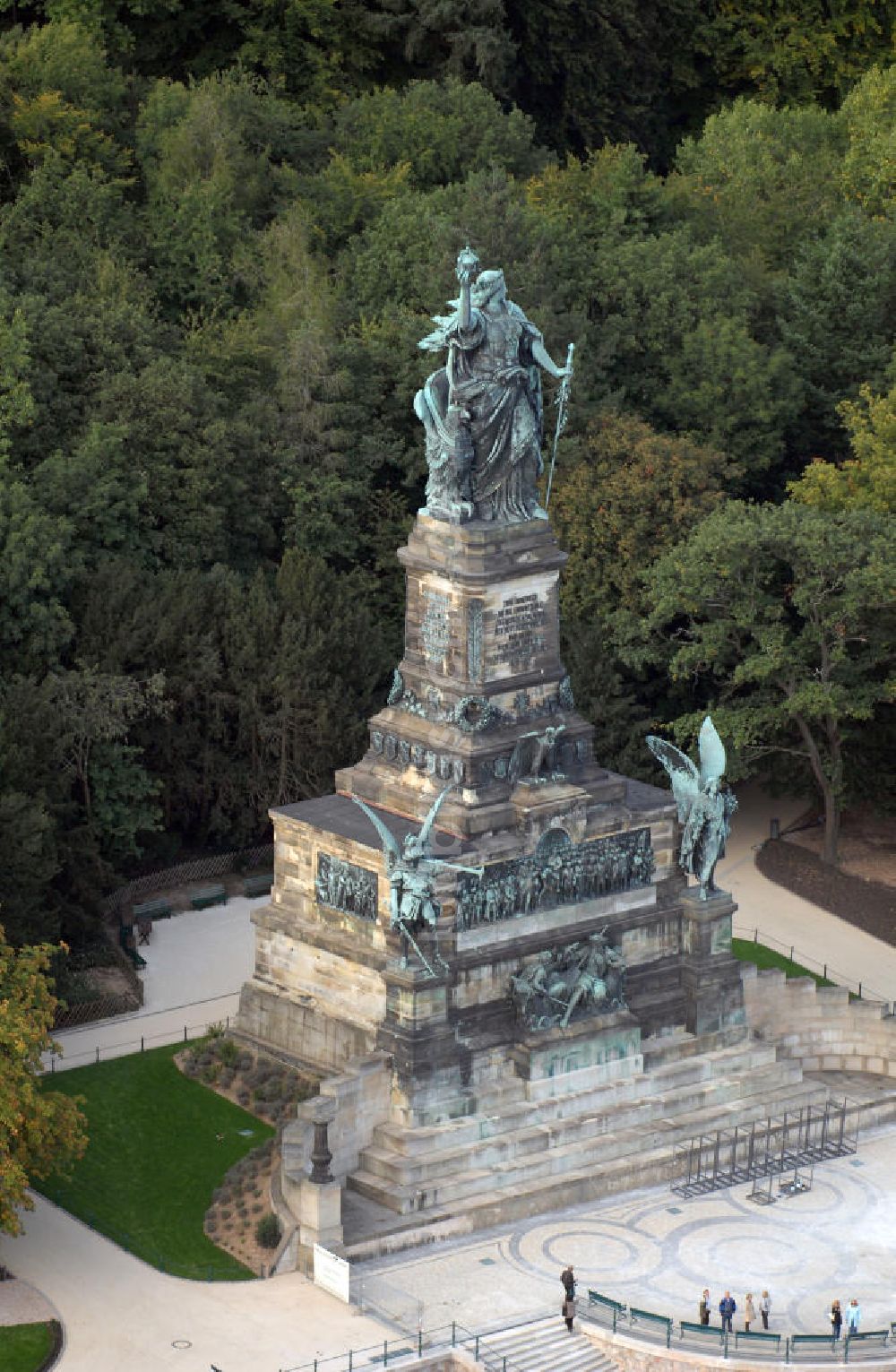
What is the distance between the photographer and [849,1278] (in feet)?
278

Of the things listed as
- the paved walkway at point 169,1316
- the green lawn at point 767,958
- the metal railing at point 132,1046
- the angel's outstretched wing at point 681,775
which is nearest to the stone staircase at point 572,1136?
the paved walkway at point 169,1316

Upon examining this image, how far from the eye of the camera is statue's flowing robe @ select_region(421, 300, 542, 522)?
286 ft

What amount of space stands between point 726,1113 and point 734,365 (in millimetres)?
38148

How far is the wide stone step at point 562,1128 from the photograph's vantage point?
8612 centimetres

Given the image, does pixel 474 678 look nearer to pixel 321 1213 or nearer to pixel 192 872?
pixel 321 1213

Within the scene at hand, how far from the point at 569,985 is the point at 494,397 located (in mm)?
14335

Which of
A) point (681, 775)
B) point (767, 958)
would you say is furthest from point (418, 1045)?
point (767, 958)

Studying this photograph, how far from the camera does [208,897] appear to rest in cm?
10444

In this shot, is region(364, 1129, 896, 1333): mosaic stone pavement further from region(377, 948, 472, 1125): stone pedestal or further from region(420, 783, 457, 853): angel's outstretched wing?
region(420, 783, 457, 853): angel's outstretched wing

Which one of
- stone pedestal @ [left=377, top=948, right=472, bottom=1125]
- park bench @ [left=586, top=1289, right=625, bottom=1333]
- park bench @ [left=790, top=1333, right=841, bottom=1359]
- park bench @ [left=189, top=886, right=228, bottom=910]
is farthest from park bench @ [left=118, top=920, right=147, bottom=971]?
park bench @ [left=790, top=1333, right=841, bottom=1359]

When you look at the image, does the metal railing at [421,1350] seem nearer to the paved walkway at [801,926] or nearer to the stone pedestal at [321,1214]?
the stone pedestal at [321,1214]

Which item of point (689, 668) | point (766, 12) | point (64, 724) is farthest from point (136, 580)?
point (766, 12)

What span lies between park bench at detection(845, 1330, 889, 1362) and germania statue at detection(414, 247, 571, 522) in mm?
21071

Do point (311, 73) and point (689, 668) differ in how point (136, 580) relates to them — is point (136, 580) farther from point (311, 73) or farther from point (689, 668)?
point (311, 73)
